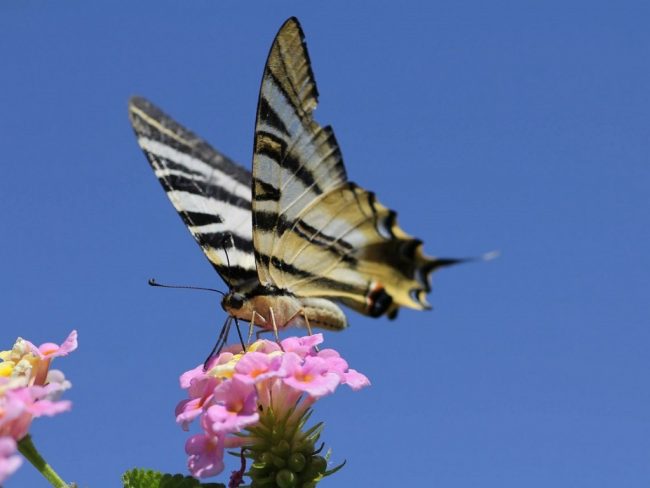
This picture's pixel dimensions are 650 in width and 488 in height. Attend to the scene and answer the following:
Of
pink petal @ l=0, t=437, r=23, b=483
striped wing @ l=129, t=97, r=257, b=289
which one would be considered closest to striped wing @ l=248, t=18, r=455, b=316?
striped wing @ l=129, t=97, r=257, b=289

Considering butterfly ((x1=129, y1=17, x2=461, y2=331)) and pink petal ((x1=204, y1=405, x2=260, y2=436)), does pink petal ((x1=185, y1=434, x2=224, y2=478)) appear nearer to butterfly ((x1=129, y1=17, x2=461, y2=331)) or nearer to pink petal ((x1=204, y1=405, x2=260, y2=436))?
pink petal ((x1=204, y1=405, x2=260, y2=436))

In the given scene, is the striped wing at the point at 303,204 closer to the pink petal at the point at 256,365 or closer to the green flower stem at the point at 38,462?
the pink petal at the point at 256,365

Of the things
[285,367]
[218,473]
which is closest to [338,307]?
[285,367]

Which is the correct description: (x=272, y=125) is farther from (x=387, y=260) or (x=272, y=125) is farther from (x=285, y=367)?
(x=285, y=367)

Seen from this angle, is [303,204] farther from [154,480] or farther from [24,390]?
[24,390]

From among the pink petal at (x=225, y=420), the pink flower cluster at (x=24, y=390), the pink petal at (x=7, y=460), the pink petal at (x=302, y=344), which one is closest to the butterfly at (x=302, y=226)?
the pink petal at (x=302, y=344)

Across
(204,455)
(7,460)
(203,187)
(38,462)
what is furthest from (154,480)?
(203,187)
